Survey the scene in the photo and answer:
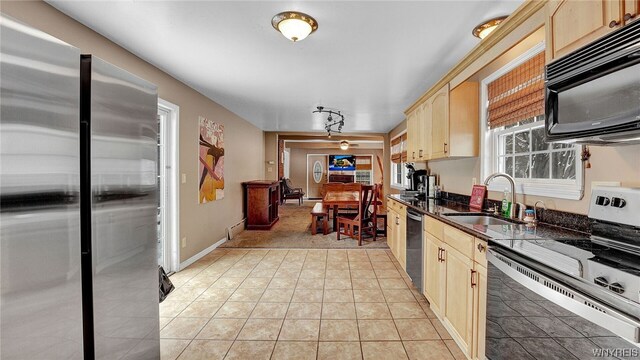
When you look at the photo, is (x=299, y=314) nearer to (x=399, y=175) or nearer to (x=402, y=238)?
(x=402, y=238)

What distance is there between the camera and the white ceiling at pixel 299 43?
1.82 meters

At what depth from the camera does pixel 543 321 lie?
105cm

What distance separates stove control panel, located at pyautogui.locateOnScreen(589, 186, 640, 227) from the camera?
118cm

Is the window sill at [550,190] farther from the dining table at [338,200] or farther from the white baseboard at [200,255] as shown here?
the white baseboard at [200,255]

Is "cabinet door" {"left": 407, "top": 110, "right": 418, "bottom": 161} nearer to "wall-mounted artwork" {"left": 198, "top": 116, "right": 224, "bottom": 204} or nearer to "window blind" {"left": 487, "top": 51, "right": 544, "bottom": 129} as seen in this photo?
"window blind" {"left": 487, "top": 51, "right": 544, "bottom": 129}

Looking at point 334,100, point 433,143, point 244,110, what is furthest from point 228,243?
point 433,143

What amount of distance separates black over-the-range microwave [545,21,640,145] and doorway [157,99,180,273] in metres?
3.50

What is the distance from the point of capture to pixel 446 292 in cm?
200

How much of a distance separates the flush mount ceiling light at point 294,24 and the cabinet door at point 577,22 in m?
1.45

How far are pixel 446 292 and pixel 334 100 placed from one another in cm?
313

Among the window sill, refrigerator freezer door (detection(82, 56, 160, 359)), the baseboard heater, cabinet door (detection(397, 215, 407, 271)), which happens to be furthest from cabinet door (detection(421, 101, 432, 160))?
the baseboard heater

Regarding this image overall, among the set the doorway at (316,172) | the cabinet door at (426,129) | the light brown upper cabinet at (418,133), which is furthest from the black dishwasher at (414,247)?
the doorway at (316,172)

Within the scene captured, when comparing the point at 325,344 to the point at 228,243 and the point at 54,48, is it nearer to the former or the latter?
the point at 54,48

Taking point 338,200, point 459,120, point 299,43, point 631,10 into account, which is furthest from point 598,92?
point 338,200
